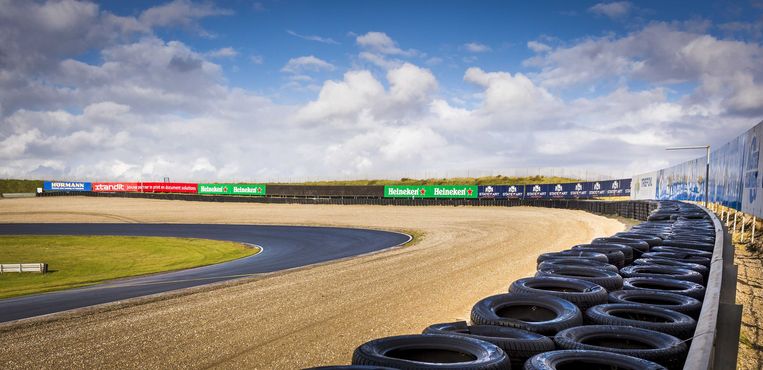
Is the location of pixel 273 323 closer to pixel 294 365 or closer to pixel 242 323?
pixel 242 323

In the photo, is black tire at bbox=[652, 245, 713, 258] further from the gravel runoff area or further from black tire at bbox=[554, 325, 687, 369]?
black tire at bbox=[554, 325, 687, 369]

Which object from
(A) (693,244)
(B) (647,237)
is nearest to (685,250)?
(A) (693,244)

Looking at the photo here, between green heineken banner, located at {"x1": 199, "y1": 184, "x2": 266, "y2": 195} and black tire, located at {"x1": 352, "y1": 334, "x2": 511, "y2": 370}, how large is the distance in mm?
66052

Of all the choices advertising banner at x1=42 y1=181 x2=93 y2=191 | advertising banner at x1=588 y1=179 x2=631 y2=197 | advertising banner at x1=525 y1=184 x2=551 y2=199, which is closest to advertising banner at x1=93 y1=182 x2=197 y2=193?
advertising banner at x1=42 y1=181 x2=93 y2=191

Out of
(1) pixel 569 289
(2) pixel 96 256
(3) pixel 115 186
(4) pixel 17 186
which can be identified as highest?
(1) pixel 569 289

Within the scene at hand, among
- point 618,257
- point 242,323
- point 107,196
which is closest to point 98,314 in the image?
point 242,323

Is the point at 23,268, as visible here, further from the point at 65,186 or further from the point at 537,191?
the point at 65,186

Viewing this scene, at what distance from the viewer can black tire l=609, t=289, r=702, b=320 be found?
16.5 ft

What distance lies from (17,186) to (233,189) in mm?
71717

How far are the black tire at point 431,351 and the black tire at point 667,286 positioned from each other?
312 centimetres

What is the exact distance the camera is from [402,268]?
1440 centimetres

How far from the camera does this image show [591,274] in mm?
6879

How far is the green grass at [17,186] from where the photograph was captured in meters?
107

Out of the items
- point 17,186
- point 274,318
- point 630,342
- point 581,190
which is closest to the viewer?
point 630,342
